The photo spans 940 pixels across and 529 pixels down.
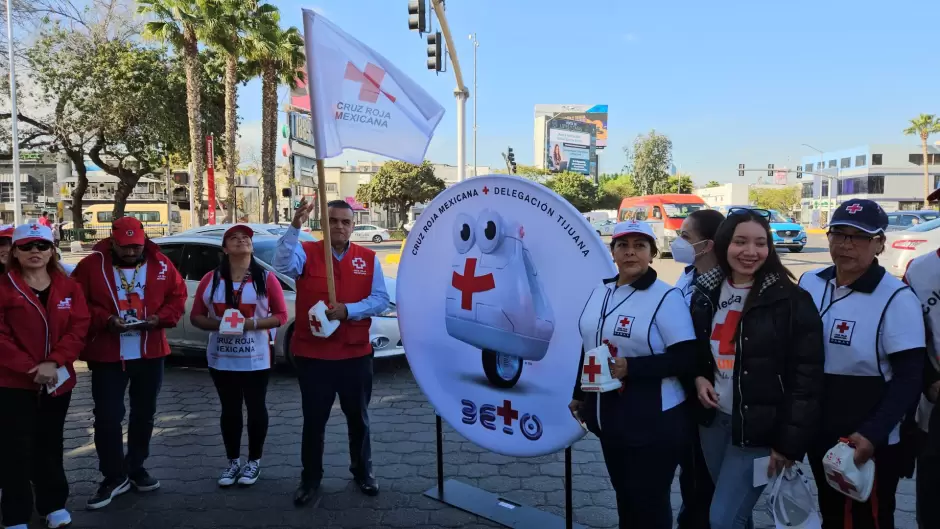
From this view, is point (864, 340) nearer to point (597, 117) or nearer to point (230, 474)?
point (230, 474)

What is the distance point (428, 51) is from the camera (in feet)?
42.4

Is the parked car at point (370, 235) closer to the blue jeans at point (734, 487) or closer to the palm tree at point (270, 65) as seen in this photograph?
the palm tree at point (270, 65)

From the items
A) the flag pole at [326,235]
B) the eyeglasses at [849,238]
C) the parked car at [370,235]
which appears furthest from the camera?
the parked car at [370,235]

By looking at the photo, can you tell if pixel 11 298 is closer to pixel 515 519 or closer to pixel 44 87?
pixel 515 519

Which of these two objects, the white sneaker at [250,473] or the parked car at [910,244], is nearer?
the white sneaker at [250,473]

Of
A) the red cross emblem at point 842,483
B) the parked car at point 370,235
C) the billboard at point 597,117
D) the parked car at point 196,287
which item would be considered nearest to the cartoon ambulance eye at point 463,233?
the red cross emblem at point 842,483

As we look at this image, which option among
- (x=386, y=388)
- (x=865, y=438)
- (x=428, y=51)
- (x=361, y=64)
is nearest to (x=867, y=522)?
(x=865, y=438)

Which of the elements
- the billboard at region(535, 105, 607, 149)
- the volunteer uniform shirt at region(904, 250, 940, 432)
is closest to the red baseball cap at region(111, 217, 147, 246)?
the volunteer uniform shirt at region(904, 250, 940, 432)

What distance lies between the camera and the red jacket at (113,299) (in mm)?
3646

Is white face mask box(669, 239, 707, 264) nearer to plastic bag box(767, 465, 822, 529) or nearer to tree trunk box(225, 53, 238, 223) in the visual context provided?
plastic bag box(767, 465, 822, 529)

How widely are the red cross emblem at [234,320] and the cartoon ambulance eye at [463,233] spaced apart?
146 cm

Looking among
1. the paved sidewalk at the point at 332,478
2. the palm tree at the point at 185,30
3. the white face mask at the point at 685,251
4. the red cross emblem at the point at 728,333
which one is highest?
the palm tree at the point at 185,30

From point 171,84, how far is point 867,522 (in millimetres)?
28841

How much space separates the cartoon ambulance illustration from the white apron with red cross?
52.1 inches
